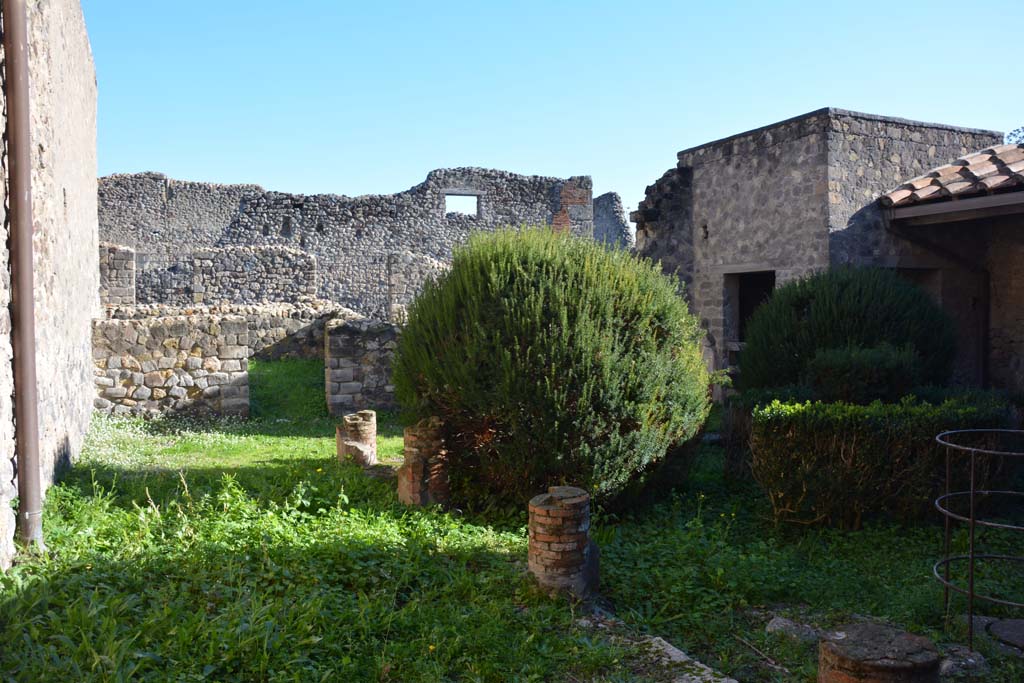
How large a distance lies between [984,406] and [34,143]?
7.89 metres

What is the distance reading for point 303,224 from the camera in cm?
2339

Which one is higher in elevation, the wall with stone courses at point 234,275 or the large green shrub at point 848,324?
the wall with stone courses at point 234,275

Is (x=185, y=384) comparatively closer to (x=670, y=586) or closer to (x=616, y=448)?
(x=616, y=448)

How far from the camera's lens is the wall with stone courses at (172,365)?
10641 millimetres

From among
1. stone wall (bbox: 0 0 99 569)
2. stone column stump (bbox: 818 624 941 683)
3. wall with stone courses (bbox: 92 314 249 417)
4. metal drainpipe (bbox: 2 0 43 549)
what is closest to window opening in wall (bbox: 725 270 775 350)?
wall with stone courses (bbox: 92 314 249 417)

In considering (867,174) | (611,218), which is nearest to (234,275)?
(867,174)

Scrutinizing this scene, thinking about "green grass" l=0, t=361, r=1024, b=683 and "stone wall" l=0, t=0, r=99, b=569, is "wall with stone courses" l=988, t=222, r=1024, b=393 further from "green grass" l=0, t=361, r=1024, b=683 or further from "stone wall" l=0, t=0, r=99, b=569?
"stone wall" l=0, t=0, r=99, b=569

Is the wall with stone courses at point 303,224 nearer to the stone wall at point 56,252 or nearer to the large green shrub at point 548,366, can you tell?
the stone wall at point 56,252

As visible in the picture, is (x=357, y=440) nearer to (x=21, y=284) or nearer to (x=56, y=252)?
(x=56, y=252)

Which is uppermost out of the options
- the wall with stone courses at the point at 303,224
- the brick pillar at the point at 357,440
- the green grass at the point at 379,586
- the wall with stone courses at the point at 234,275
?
the wall with stone courses at the point at 303,224

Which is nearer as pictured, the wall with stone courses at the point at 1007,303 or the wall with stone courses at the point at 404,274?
the wall with stone courses at the point at 1007,303

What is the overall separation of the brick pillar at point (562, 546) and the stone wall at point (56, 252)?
294 centimetres

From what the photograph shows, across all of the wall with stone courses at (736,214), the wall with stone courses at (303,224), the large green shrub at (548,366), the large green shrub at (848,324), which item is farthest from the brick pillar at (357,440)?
the wall with stone courses at (303,224)

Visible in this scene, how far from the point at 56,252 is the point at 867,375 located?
7260 millimetres
